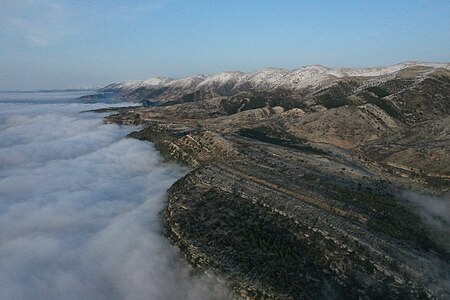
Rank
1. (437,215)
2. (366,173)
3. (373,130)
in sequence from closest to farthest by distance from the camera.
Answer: (437,215), (366,173), (373,130)

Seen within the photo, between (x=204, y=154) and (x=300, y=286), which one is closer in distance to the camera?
(x=300, y=286)


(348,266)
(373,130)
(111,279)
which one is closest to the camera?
(348,266)

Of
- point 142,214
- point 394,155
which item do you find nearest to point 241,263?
point 142,214

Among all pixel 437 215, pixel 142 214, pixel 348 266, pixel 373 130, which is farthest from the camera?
pixel 373 130

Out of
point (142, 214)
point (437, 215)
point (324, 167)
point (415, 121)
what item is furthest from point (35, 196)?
point (415, 121)

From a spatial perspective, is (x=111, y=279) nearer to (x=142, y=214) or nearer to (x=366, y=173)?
(x=142, y=214)

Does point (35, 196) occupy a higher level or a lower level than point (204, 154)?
lower

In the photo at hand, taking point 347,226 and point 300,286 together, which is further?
point 347,226

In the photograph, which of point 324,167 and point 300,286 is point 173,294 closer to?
point 300,286

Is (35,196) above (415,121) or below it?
below
